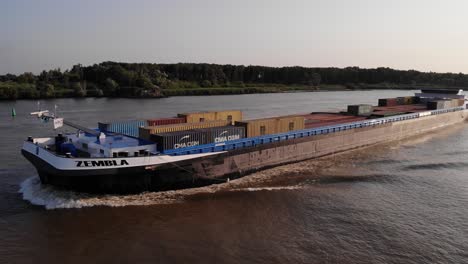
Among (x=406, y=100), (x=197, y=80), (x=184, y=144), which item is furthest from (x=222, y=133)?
(x=197, y=80)

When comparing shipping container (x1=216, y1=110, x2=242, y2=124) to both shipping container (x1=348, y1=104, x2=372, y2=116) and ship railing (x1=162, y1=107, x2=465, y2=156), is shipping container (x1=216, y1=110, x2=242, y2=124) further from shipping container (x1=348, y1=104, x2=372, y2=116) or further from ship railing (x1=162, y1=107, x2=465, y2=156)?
shipping container (x1=348, y1=104, x2=372, y2=116)

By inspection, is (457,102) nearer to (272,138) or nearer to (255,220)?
(272,138)

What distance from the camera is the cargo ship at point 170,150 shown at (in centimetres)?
1891

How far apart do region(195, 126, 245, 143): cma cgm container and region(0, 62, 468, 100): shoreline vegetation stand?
75.6m

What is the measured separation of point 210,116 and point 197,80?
368 feet

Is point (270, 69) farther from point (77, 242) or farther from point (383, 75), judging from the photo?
point (77, 242)

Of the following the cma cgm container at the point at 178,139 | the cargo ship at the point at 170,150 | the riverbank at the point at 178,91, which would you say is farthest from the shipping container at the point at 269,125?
the riverbank at the point at 178,91

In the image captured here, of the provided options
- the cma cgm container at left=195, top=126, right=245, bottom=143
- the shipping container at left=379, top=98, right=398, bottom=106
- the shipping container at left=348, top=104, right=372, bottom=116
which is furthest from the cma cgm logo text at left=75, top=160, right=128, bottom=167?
the shipping container at left=379, top=98, right=398, bottom=106

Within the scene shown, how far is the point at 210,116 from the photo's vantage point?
88.6 ft

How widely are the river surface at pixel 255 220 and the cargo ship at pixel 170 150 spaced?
78cm

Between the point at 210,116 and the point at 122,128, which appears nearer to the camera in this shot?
the point at 122,128

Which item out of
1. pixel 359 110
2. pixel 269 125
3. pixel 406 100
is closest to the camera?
pixel 269 125

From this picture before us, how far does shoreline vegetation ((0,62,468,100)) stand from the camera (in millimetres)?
96375

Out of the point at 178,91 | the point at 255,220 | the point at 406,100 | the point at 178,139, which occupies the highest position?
the point at 178,91
